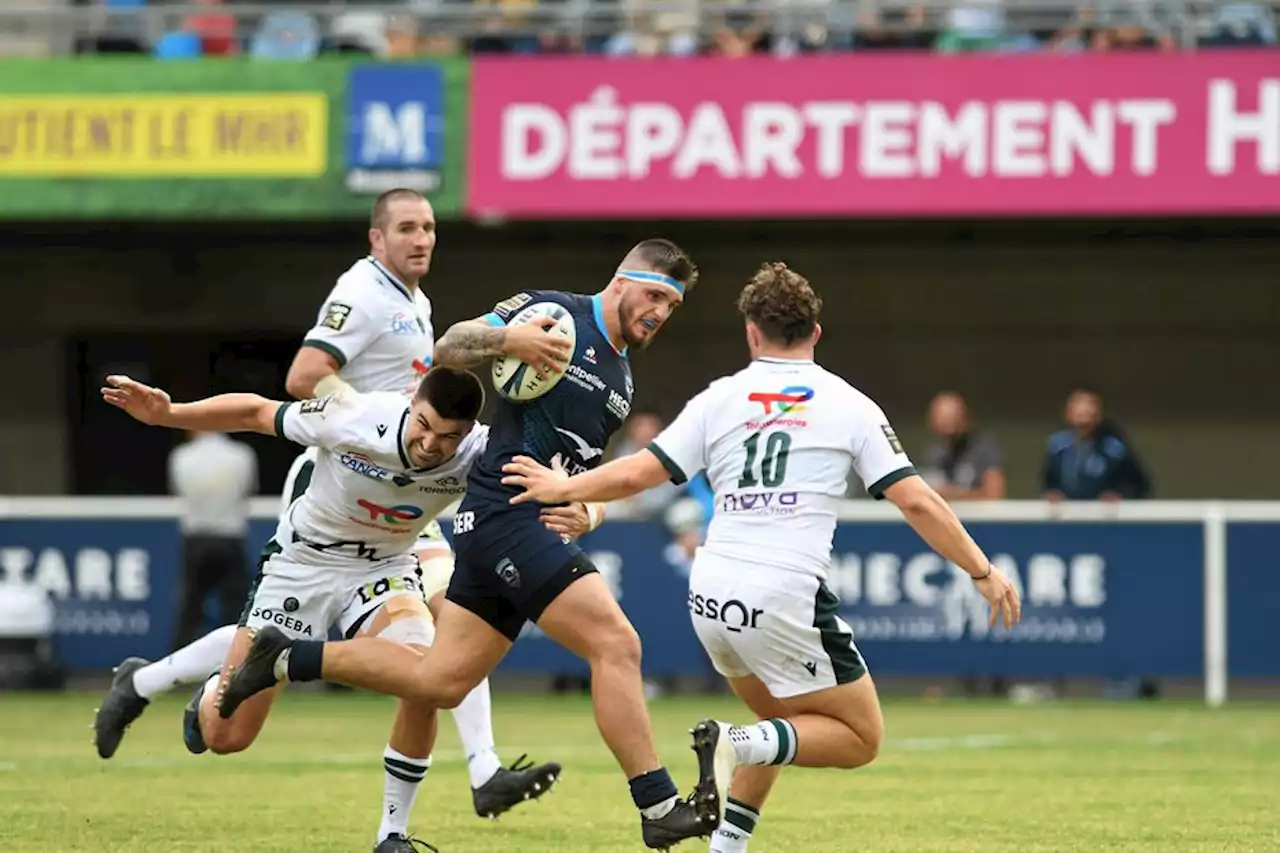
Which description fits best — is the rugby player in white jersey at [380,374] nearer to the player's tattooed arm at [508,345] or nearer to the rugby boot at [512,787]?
the rugby boot at [512,787]

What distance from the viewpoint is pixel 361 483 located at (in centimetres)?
881

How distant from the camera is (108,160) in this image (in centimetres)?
1955

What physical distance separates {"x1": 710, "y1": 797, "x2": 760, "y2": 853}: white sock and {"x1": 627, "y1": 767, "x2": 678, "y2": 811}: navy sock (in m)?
0.23

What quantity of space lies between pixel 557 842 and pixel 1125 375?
44.8 ft

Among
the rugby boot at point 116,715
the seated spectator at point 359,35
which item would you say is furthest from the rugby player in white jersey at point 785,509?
the seated spectator at point 359,35

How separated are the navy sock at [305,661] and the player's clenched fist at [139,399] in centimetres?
113

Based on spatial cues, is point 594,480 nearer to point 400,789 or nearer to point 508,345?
point 508,345

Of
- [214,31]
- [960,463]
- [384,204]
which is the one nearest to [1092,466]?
[960,463]

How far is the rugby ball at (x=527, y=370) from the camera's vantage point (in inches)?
321

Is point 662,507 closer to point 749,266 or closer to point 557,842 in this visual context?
point 749,266

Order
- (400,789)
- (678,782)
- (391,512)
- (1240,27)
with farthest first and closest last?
1. (1240,27)
2. (678,782)
3. (391,512)
4. (400,789)

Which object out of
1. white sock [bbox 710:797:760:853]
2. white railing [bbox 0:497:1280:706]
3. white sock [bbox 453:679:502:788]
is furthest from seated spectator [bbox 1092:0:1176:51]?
white sock [bbox 710:797:760:853]

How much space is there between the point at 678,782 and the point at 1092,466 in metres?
7.44

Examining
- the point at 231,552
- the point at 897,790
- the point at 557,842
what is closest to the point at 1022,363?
the point at 231,552
